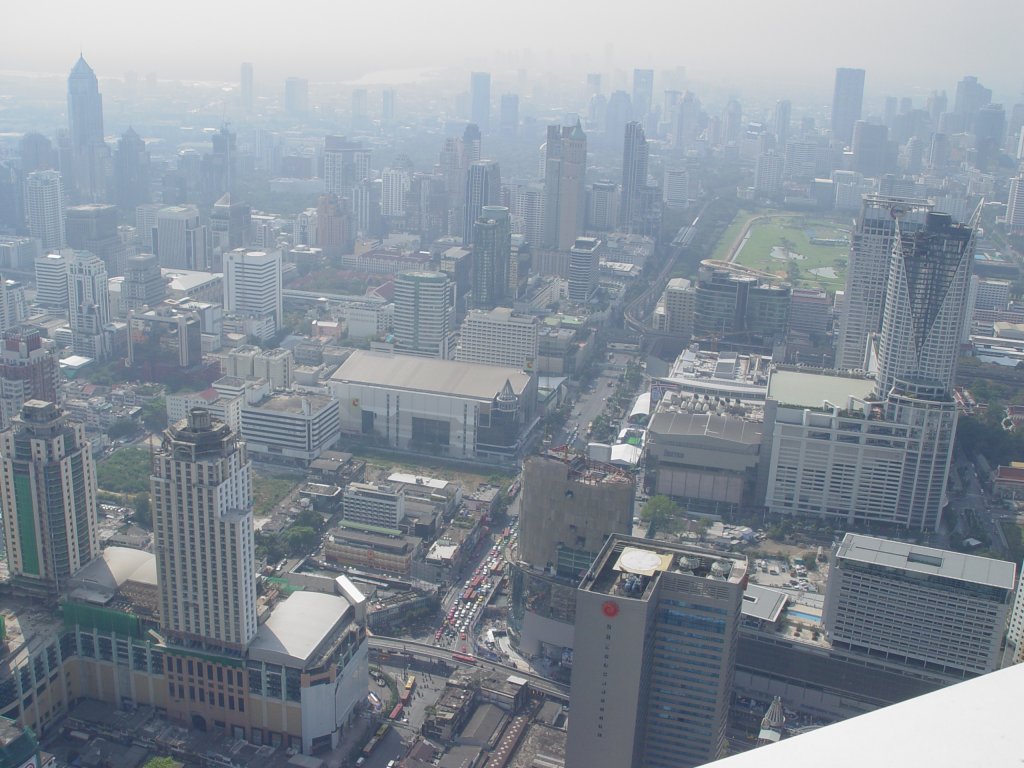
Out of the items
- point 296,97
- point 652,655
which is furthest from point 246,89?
point 652,655

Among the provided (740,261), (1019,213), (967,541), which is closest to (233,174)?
(740,261)

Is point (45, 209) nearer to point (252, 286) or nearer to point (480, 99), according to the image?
point (252, 286)

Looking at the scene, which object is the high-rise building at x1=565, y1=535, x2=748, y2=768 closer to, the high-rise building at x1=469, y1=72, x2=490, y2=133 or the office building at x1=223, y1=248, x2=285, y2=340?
the office building at x1=223, y1=248, x2=285, y2=340

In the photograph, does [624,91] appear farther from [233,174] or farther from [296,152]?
[233,174]

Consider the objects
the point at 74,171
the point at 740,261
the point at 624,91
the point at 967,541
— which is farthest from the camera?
the point at 624,91

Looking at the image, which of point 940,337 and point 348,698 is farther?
point 940,337

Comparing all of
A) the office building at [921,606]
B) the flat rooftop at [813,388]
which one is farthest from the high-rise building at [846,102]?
the office building at [921,606]
